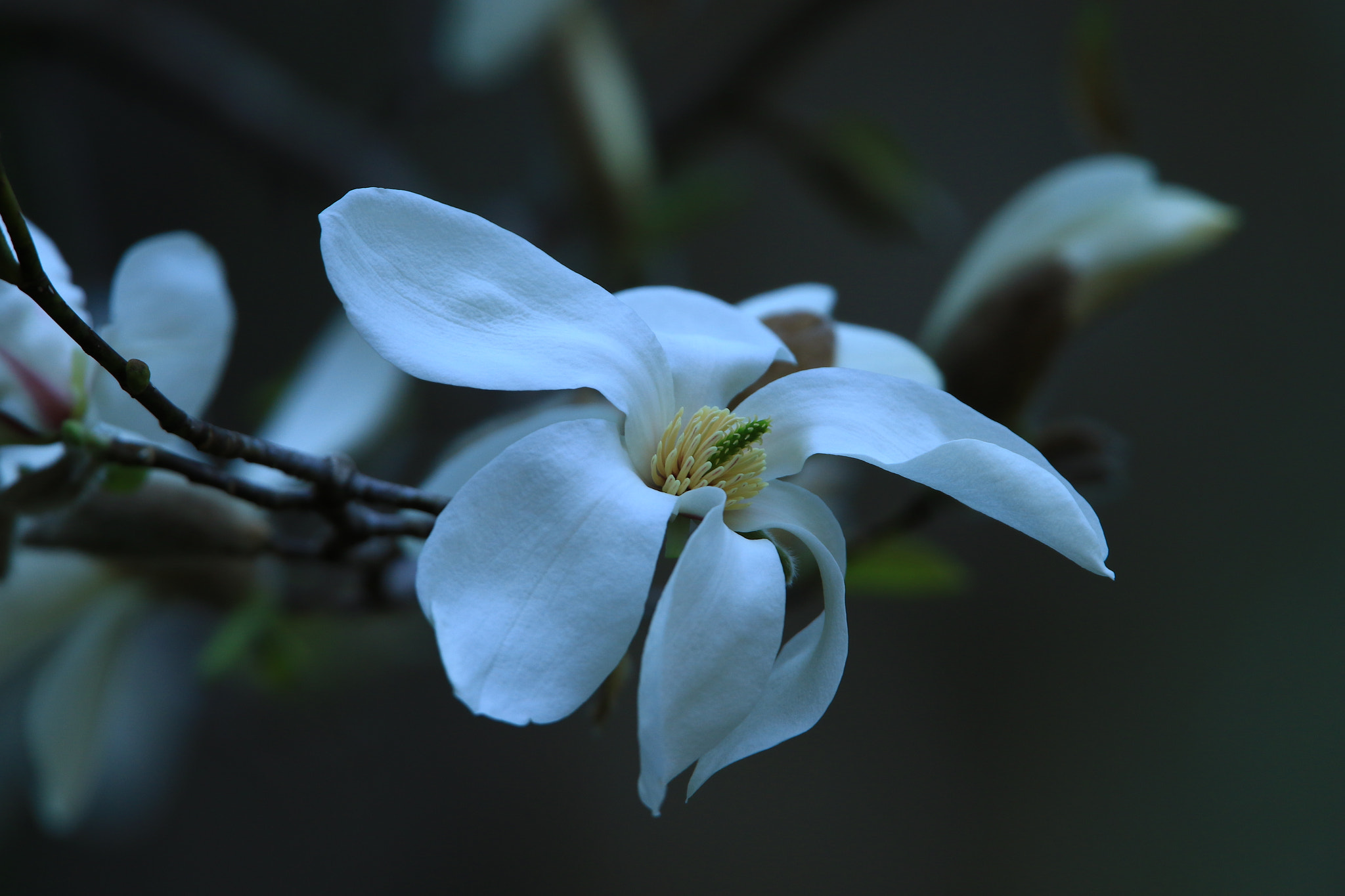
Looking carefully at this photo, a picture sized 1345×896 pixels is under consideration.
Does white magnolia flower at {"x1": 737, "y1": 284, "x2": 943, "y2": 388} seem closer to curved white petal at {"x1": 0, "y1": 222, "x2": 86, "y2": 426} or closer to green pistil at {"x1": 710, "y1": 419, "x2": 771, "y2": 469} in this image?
green pistil at {"x1": 710, "y1": 419, "x2": 771, "y2": 469}

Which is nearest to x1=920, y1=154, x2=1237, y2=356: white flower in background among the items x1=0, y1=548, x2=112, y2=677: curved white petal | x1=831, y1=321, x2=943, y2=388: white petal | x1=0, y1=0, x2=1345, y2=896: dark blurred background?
x1=831, y1=321, x2=943, y2=388: white petal

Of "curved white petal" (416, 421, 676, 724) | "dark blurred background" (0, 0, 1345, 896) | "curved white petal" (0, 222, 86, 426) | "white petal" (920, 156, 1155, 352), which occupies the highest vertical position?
"white petal" (920, 156, 1155, 352)

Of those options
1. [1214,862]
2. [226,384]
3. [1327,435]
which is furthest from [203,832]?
[1327,435]

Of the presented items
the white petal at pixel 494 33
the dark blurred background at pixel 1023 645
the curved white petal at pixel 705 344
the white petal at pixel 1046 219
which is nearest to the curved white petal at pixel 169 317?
the curved white petal at pixel 705 344

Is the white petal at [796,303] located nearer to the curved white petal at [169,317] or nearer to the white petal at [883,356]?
the white petal at [883,356]

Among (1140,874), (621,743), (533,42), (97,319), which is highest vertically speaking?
(533,42)

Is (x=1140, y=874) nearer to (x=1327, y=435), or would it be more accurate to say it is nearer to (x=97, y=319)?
(x=1327, y=435)

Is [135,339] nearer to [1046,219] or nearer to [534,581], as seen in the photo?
[534,581]
